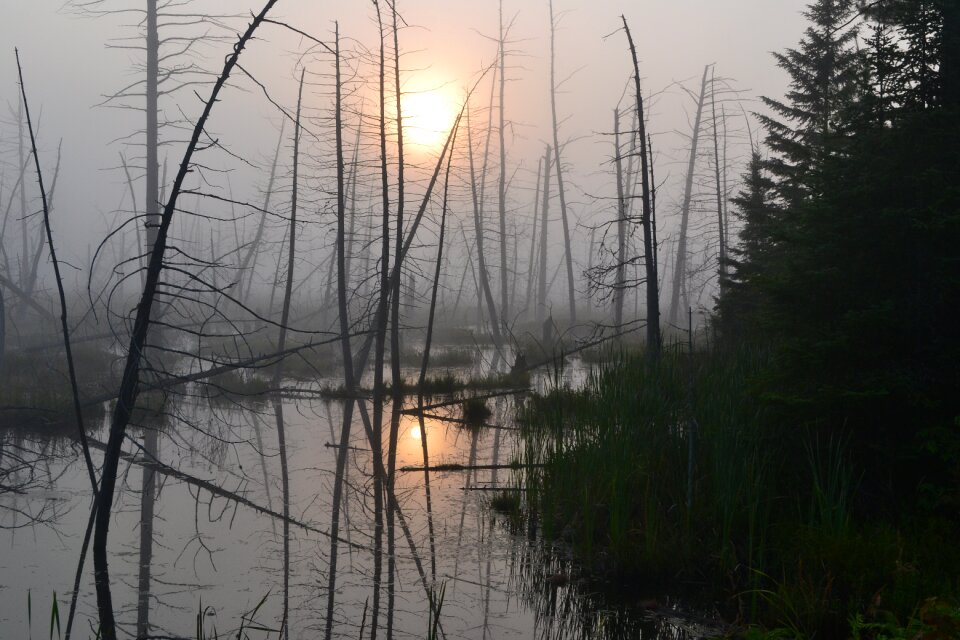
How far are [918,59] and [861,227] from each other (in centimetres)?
155

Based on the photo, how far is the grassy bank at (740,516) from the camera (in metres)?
4.43

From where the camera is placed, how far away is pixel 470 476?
906 centimetres

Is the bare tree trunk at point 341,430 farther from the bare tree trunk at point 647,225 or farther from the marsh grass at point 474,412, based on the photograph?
the bare tree trunk at point 647,225

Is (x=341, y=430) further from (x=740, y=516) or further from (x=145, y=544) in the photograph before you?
(x=740, y=516)

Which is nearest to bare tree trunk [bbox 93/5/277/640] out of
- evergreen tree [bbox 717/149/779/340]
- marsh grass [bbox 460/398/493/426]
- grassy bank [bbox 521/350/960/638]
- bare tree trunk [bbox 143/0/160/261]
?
grassy bank [bbox 521/350/960/638]

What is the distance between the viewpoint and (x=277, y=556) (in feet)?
20.0

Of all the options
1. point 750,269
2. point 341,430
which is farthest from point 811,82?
point 341,430

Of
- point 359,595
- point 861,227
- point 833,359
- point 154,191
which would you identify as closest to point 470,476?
point 359,595

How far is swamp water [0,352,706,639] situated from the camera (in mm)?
4832

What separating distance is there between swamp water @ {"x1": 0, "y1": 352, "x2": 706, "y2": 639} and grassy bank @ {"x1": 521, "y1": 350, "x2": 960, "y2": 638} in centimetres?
50

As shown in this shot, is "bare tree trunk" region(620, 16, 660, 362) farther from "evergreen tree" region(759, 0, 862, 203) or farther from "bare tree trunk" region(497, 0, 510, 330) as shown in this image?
"bare tree trunk" region(497, 0, 510, 330)

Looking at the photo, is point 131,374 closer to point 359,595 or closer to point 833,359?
point 359,595

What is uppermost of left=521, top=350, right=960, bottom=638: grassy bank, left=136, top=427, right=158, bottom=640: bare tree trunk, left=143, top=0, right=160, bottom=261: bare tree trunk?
left=143, top=0, right=160, bottom=261: bare tree trunk

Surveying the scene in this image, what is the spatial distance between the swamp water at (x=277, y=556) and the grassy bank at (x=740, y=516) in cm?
50
